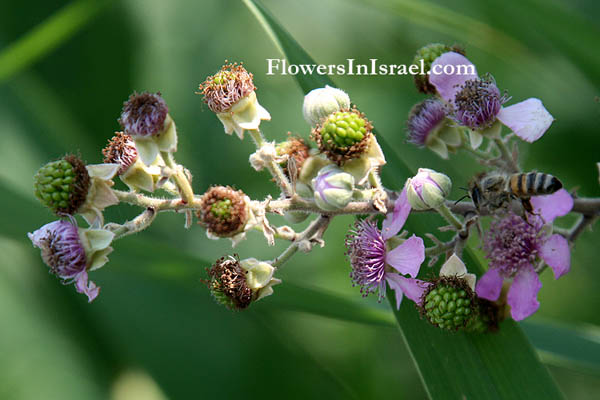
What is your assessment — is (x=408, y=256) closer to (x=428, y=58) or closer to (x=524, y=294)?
(x=524, y=294)

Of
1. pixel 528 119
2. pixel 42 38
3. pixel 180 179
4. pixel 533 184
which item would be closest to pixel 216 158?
pixel 42 38

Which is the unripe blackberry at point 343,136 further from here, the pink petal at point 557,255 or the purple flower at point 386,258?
the pink petal at point 557,255

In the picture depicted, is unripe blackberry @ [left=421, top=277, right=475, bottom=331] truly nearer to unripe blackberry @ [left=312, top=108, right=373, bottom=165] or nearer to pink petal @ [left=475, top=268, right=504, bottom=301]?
pink petal @ [left=475, top=268, right=504, bottom=301]

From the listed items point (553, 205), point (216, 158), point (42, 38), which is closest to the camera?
point (553, 205)

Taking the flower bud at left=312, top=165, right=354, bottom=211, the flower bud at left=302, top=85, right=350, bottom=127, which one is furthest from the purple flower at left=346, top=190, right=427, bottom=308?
the flower bud at left=302, top=85, right=350, bottom=127

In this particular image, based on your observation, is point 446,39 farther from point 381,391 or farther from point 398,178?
point 381,391
